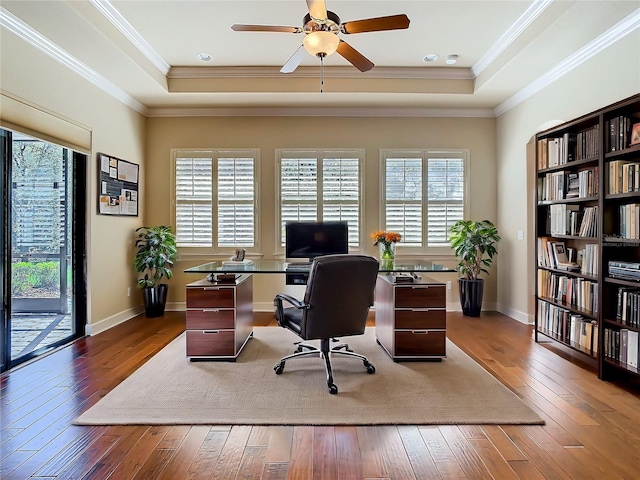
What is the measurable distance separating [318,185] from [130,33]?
277 cm

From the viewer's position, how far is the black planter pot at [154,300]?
4871mm

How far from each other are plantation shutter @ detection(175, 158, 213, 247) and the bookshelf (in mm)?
4127

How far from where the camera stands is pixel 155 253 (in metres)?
4.78

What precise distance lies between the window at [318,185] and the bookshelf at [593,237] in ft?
7.58

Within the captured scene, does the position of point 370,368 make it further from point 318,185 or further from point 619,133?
point 318,185

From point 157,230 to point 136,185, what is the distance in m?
0.71

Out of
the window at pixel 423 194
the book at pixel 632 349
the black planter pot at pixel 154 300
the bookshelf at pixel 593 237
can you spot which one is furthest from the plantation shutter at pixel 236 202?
the book at pixel 632 349

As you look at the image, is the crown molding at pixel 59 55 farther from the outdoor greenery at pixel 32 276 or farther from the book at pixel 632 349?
the book at pixel 632 349

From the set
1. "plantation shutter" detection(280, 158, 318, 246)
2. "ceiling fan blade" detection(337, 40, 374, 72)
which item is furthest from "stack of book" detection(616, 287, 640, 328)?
"plantation shutter" detection(280, 158, 318, 246)

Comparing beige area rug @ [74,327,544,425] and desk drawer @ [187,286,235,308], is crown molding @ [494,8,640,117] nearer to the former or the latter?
beige area rug @ [74,327,544,425]

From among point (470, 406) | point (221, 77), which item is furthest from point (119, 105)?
point (470, 406)

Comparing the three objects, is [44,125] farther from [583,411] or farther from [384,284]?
[583,411]

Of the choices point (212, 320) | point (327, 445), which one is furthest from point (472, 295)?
point (327, 445)

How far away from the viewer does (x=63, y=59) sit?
3561mm
